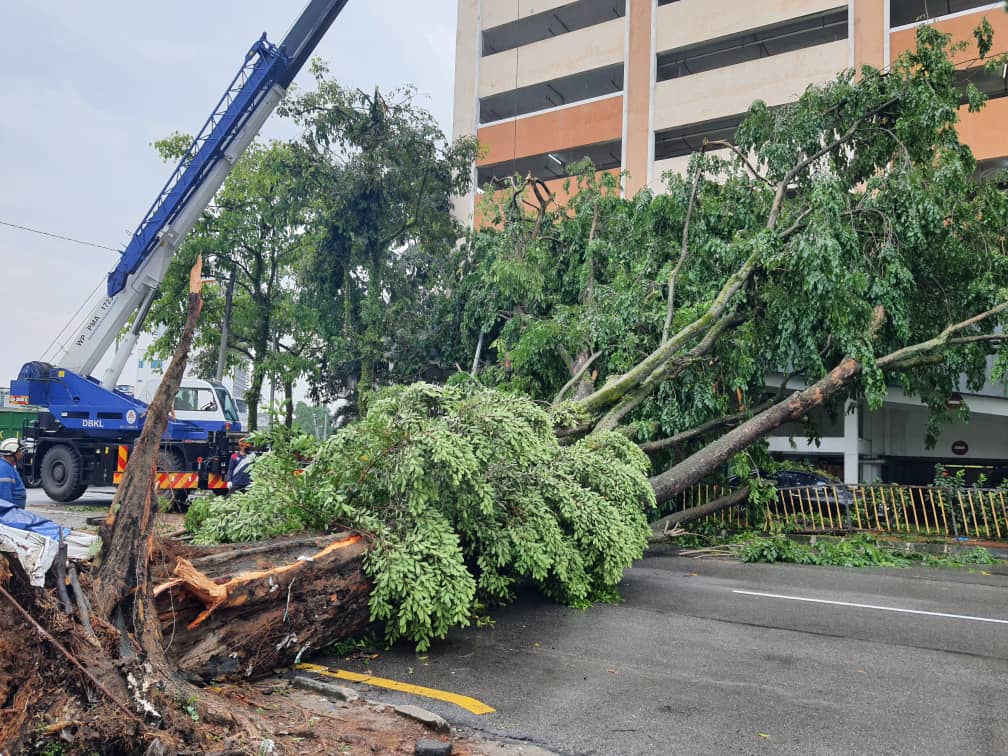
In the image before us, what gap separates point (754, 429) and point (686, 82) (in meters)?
16.9

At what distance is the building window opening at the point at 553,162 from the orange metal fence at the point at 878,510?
17489mm

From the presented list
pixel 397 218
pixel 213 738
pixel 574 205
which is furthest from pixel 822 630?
pixel 397 218

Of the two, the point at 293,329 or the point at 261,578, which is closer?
the point at 261,578

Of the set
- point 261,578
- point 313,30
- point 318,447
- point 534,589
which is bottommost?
point 534,589

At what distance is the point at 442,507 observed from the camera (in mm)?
6145

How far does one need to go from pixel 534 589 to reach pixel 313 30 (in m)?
11.9

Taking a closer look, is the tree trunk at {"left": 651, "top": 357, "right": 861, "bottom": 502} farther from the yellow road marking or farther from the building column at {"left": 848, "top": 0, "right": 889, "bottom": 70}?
the building column at {"left": 848, "top": 0, "right": 889, "bottom": 70}

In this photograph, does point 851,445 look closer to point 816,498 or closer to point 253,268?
point 816,498

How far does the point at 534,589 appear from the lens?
7.68 meters

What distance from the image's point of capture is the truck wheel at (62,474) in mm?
14164

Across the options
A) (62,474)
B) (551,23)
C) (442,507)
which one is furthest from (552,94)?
(442,507)

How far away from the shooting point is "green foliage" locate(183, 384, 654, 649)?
5.51 m

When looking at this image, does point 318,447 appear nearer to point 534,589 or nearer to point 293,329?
point 534,589

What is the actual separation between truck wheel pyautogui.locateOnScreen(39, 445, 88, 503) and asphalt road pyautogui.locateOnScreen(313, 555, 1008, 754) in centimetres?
1099
